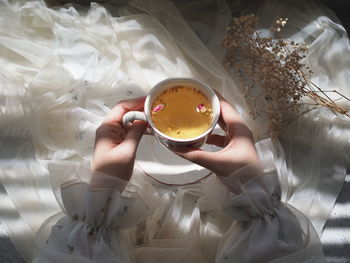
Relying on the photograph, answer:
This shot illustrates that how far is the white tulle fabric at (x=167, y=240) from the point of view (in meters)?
0.71

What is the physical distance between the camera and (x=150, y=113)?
0.69 metres

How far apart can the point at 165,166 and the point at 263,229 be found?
0.25 metres

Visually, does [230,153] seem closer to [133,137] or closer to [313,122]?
[133,137]

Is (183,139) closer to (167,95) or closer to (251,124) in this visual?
(167,95)

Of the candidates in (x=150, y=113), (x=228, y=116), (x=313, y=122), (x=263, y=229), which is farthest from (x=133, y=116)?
(x=313, y=122)

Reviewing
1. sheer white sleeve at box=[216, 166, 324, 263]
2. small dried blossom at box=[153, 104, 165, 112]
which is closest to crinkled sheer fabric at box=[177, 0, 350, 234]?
sheer white sleeve at box=[216, 166, 324, 263]

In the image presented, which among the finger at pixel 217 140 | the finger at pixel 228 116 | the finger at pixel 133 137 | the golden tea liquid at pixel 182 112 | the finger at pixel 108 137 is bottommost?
the finger at pixel 217 140

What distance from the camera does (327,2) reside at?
103 centimetres

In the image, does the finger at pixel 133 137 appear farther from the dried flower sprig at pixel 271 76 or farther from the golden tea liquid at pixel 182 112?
the dried flower sprig at pixel 271 76

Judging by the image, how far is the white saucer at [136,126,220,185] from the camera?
869mm

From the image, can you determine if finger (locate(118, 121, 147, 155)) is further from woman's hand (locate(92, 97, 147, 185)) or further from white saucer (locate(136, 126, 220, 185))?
white saucer (locate(136, 126, 220, 185))

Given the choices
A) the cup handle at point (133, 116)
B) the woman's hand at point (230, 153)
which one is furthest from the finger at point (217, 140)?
the cup handle at point (133, 116)

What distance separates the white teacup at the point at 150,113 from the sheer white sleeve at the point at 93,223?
0.36ft

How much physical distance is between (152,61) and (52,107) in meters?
0.24
